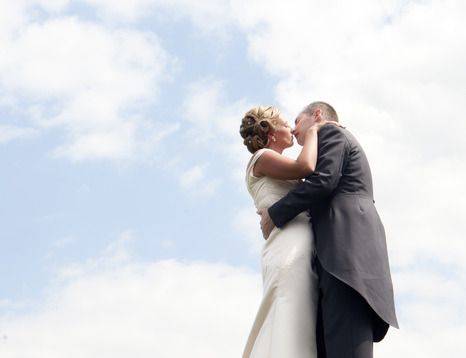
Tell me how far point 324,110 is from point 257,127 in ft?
2.01

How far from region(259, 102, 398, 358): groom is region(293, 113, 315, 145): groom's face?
0.30 meters

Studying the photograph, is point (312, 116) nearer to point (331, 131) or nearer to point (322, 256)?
point (331, 131)

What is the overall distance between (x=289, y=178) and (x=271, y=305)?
1053 millimetres

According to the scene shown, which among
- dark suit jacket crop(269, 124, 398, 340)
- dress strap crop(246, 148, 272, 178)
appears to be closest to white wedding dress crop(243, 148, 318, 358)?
dark suit jacket crop(269, 124, 398, 340)

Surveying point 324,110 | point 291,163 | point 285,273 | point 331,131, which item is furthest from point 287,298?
point 324,110

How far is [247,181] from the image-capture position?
7371mm

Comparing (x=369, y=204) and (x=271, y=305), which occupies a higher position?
(x=369, y=204)

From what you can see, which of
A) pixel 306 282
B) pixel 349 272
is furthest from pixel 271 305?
pixel 349 272

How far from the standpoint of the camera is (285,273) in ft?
21.4

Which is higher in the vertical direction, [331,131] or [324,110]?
[324,110]

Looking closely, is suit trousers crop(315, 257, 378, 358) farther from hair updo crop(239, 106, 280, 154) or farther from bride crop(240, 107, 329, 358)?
hair updo crop(239, 106, 280, 154)

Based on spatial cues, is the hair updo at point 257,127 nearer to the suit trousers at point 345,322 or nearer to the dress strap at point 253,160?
the dress strap at point 253,160

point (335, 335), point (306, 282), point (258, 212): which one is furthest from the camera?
point (258, 212)

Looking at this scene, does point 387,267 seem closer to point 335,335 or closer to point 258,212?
point 335,335
